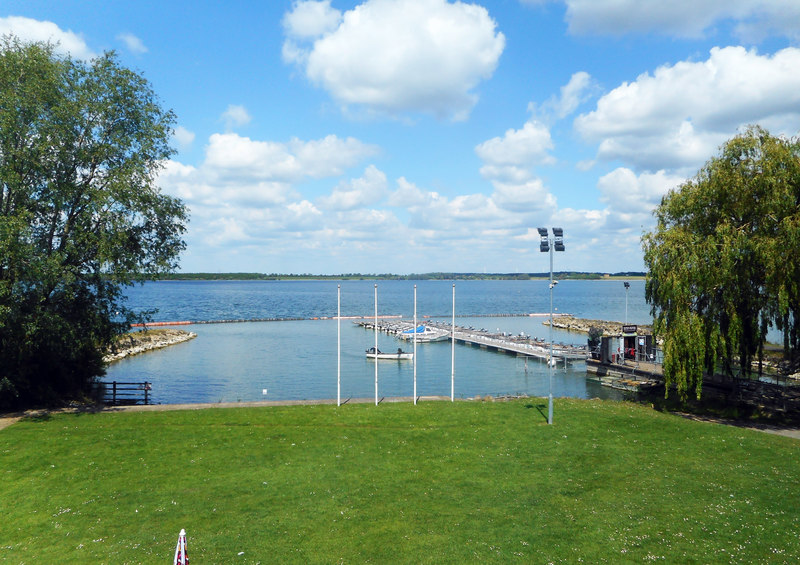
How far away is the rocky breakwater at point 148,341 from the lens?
213 feet

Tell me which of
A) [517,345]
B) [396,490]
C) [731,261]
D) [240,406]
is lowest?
[517,345]

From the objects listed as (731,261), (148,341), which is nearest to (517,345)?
(731,261)

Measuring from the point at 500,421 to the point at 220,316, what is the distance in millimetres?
121936

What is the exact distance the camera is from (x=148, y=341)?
74.8 metres

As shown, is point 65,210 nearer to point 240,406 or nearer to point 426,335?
point 240,406

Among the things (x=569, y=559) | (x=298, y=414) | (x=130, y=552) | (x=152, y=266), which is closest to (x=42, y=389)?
Answer: (x=152, y=266)

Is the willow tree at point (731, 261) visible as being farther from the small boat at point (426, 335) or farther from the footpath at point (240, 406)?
the small boat at point (426, 335)

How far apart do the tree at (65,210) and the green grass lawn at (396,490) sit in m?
5.30

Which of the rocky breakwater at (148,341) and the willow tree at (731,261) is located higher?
the willow tree at (731,261)

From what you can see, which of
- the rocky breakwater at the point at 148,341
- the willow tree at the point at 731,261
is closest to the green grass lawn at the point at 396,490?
the willow tree at the point at 731,261

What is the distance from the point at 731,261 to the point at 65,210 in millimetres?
33557

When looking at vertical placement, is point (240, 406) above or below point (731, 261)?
below

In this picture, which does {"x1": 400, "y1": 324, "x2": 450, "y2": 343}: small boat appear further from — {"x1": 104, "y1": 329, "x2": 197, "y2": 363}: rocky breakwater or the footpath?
the footpath

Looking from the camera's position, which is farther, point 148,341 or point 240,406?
point 148,341
